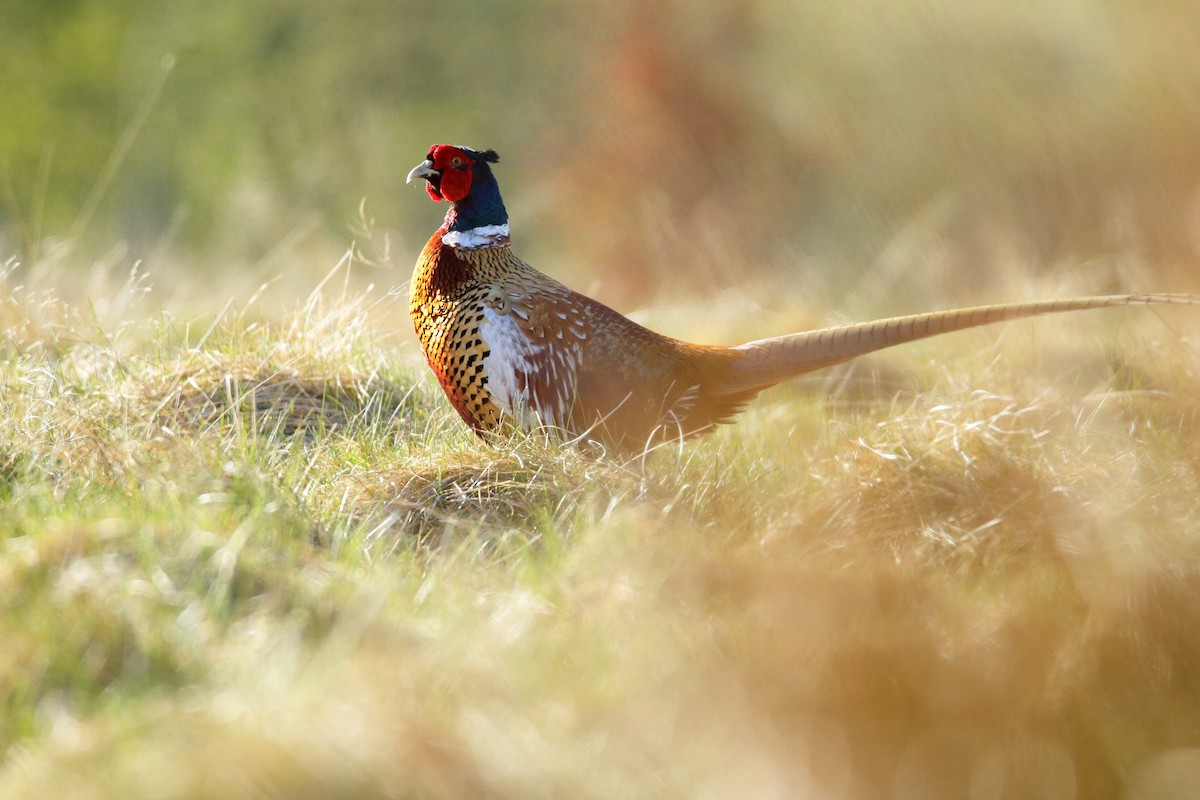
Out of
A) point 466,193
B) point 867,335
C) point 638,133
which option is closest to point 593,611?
point 867,335

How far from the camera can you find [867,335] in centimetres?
339

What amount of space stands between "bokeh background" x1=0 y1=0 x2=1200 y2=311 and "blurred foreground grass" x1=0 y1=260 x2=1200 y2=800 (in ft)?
4.29

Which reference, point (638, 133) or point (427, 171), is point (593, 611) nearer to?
point (427, 171)

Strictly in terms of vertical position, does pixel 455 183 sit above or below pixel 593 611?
above

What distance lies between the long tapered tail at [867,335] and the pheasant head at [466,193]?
85 centimetres

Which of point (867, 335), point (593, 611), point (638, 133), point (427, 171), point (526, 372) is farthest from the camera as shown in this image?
point (638, 133)

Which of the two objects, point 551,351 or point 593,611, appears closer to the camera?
point 593,611

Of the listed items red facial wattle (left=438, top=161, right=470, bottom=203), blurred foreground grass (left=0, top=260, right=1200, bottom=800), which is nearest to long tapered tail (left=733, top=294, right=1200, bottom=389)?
blurred foreground grass (left=0, top=260, right=1200, bottom=800)

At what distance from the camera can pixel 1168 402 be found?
3.54 m

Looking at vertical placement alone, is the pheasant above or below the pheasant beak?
below

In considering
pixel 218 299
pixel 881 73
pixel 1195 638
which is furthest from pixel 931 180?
pixel 1195 638

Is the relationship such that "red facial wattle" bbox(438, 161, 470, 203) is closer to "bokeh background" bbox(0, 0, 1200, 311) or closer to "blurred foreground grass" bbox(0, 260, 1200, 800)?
"bokeh background" bbox(0, 0, 1200, 311)

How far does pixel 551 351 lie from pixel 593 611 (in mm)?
1378

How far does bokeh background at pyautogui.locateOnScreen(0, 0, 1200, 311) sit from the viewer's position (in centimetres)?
650
